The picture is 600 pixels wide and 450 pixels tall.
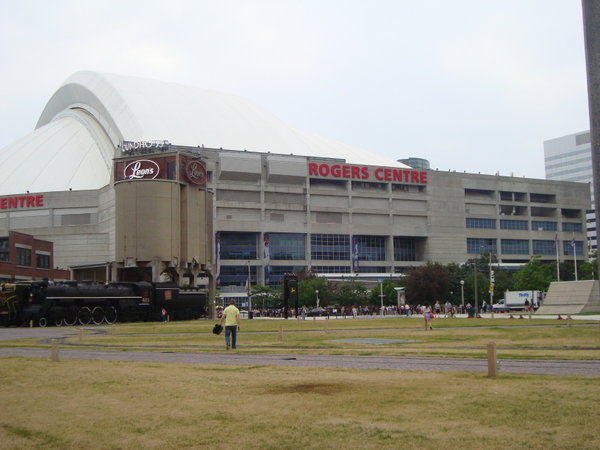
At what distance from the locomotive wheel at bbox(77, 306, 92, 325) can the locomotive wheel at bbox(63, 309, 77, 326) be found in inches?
19.4

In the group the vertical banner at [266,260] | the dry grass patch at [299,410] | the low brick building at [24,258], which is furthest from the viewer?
the vertical banner at [266,260]

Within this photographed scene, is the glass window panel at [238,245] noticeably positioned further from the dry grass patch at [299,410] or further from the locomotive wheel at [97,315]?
the dry grass patch at [299,410]

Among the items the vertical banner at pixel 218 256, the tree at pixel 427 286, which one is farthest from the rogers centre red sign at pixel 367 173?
the tree at pixel 427 286

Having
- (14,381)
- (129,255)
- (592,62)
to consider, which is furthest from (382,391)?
(129,255)

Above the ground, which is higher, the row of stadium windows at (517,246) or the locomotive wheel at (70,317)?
the row of stadium windows at (517,246)

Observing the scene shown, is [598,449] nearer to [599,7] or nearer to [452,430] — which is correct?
[452,430]

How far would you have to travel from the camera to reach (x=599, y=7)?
26734 mm

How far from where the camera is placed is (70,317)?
64.6 metres

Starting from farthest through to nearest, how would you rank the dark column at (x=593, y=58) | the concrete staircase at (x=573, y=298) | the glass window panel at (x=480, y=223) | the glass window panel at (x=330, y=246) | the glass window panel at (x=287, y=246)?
the glass window panel at (x=480, y=223)
the glass window panel at (x=330, y=246)
the glass window panel at (x=287, y=246)
the concrete staircase at (x=573, y=298)
the dark column at (x=593, y=58)

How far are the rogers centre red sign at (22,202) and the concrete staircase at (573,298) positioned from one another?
Answer: 93.4 meters

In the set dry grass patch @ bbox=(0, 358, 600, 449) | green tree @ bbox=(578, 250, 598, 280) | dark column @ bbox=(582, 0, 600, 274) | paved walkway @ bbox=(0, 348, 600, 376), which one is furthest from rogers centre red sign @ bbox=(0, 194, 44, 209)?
dry grass patch @ bbox=(0, 358, 600, 449)

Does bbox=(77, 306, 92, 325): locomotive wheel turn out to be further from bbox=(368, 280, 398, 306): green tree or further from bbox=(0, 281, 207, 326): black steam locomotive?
bbox=(368, 280, 398, 306): green tree

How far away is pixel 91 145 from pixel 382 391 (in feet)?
462

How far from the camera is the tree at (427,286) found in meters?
116
